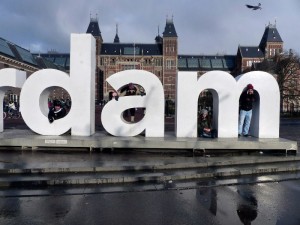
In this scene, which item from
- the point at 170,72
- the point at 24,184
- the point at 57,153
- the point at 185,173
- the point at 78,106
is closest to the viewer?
the point at 24,184

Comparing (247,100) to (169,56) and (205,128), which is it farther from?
(169,56)

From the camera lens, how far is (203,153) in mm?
9203

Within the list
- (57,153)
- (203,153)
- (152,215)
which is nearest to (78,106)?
(57,153)

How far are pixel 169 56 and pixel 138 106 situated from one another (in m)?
89.2

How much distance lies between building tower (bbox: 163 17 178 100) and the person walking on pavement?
3279 inches

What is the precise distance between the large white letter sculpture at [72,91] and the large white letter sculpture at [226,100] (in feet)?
8.75

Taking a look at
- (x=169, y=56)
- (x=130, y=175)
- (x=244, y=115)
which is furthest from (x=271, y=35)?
(x=130, y=175)

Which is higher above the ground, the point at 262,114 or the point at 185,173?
the point at 262,114

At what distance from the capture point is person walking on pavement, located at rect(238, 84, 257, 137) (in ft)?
33.7

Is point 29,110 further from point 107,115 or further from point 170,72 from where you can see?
point 170,72

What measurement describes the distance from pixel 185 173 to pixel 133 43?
96.6m

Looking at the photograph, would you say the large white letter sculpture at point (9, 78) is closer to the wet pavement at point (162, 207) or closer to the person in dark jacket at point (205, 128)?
the person in dark jacket at point (205, 128)

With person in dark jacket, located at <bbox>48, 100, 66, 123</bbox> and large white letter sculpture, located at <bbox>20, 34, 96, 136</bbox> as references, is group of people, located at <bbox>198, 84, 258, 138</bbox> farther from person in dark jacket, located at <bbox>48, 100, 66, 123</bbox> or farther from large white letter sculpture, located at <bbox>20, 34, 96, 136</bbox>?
person in dark jacket, located at <bbox>48, 100, 66, 123</bbox>

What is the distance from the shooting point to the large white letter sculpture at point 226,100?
998cm
